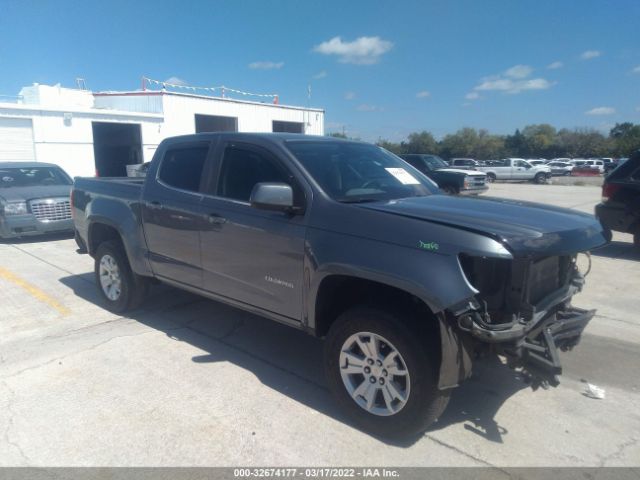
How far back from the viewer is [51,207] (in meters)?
9.77

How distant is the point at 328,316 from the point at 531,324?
1.37m

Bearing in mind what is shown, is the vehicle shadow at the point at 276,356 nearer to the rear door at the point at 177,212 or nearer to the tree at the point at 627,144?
the rear door at the point at 177,212

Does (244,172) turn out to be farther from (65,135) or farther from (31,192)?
(65,135)

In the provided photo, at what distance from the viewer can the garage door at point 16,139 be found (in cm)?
1847

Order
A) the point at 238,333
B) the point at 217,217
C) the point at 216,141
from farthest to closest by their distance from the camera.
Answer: the point at 238,333
the point at 216,141
the point at 217,217

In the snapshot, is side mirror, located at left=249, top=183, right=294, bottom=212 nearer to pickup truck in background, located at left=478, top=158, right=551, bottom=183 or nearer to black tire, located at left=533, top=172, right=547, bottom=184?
pickup truck in background, located at left=478, top=158, right=551, bottom=183

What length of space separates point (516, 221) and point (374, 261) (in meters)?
0.92

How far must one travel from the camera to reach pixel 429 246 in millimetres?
2830

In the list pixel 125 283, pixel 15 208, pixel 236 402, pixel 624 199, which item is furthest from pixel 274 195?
pixel 15 208

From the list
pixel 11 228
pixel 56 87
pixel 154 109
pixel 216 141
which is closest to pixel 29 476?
pixel 216 141

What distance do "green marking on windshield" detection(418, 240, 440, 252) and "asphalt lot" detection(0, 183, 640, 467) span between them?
4.22 ft

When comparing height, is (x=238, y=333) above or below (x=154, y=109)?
below

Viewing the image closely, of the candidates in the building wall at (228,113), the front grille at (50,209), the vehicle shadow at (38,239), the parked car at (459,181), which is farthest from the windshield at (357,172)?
the building wall at (228,113)

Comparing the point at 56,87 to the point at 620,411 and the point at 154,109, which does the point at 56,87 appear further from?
the point at 620,411
